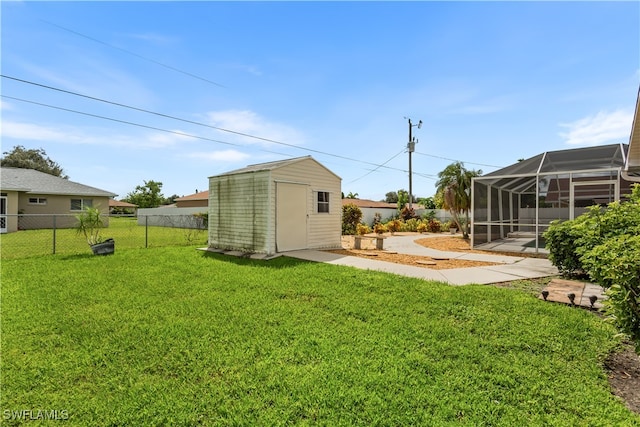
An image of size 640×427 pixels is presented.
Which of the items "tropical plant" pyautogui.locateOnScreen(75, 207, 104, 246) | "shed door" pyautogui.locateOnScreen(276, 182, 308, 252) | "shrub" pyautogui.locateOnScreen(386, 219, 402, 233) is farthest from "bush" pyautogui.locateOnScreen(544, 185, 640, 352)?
"shrub" pyautogui.locateOnScreen(386, 219, 402, 233)

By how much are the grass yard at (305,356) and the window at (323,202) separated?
18.2 feet

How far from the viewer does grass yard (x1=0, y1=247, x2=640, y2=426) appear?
2.23 metres

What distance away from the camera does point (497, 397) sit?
7.83 ft

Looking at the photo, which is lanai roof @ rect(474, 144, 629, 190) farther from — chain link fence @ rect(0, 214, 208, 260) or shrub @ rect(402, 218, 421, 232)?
chain link fence @ rect(0, 214, 208, 260)

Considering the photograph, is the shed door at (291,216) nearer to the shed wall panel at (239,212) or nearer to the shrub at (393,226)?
the shed wall panel at (239,212)

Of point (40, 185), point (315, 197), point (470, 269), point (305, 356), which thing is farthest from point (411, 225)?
point (40, 185)

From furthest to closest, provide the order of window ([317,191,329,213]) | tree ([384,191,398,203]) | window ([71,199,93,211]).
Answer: tree ([384,191,398,203]) < window ([71,199,93,211]) < window ([317,191,329,213])

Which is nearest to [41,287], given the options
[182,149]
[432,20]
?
[432,20]

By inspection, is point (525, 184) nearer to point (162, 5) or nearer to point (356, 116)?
point (356, 116)

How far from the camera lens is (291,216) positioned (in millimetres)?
9898

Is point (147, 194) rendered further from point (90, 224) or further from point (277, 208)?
point (277, 208)

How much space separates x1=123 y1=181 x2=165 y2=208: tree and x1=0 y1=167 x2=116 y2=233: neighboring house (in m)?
19.2

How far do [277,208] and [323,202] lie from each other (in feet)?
7.21

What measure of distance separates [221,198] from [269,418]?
31.6ft
